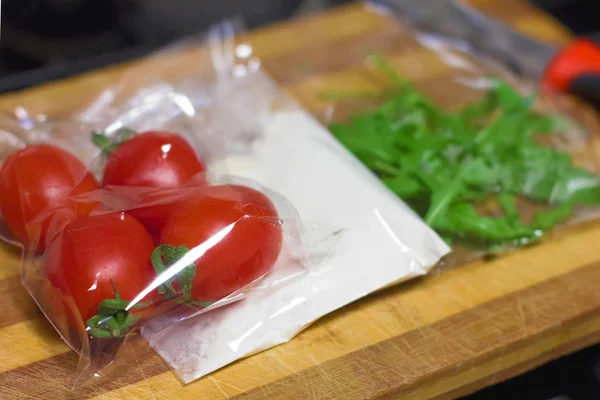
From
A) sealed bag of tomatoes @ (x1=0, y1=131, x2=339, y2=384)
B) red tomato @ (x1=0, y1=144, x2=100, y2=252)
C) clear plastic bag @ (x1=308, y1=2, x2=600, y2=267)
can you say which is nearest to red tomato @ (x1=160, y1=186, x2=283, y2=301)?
sealed bag of tomatoes @ (x1=0, y1=131, x2=339, y2=384)

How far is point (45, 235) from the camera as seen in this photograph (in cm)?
79

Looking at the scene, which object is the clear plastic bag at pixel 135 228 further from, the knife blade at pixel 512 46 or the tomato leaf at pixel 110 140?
the knife blade at pixel 512 46

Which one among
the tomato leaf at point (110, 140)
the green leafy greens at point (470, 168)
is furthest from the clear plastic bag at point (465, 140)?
the tomato leaf at point (110, 140)

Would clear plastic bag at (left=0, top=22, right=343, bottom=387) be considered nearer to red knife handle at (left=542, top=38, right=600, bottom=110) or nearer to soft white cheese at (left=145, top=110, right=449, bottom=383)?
soft white cheese at (left=145, top=110, right=449, bottom=383)

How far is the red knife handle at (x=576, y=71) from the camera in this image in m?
1.19

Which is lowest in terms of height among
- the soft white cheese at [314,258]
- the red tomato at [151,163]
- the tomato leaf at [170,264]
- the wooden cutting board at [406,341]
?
the wooden cutting board at [406,341]

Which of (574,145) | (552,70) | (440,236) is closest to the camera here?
(440,236)

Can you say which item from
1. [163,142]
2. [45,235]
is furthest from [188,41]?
[45,235]

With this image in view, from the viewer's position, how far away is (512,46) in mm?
1266

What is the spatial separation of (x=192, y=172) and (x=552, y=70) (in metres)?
0.68

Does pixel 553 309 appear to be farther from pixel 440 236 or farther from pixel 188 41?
pixel 188 41

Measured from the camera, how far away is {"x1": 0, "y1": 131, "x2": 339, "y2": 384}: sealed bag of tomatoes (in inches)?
28.0

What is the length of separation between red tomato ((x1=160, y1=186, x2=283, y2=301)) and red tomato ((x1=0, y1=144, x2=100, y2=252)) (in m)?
0.13

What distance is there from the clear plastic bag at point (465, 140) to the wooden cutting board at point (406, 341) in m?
0.04
